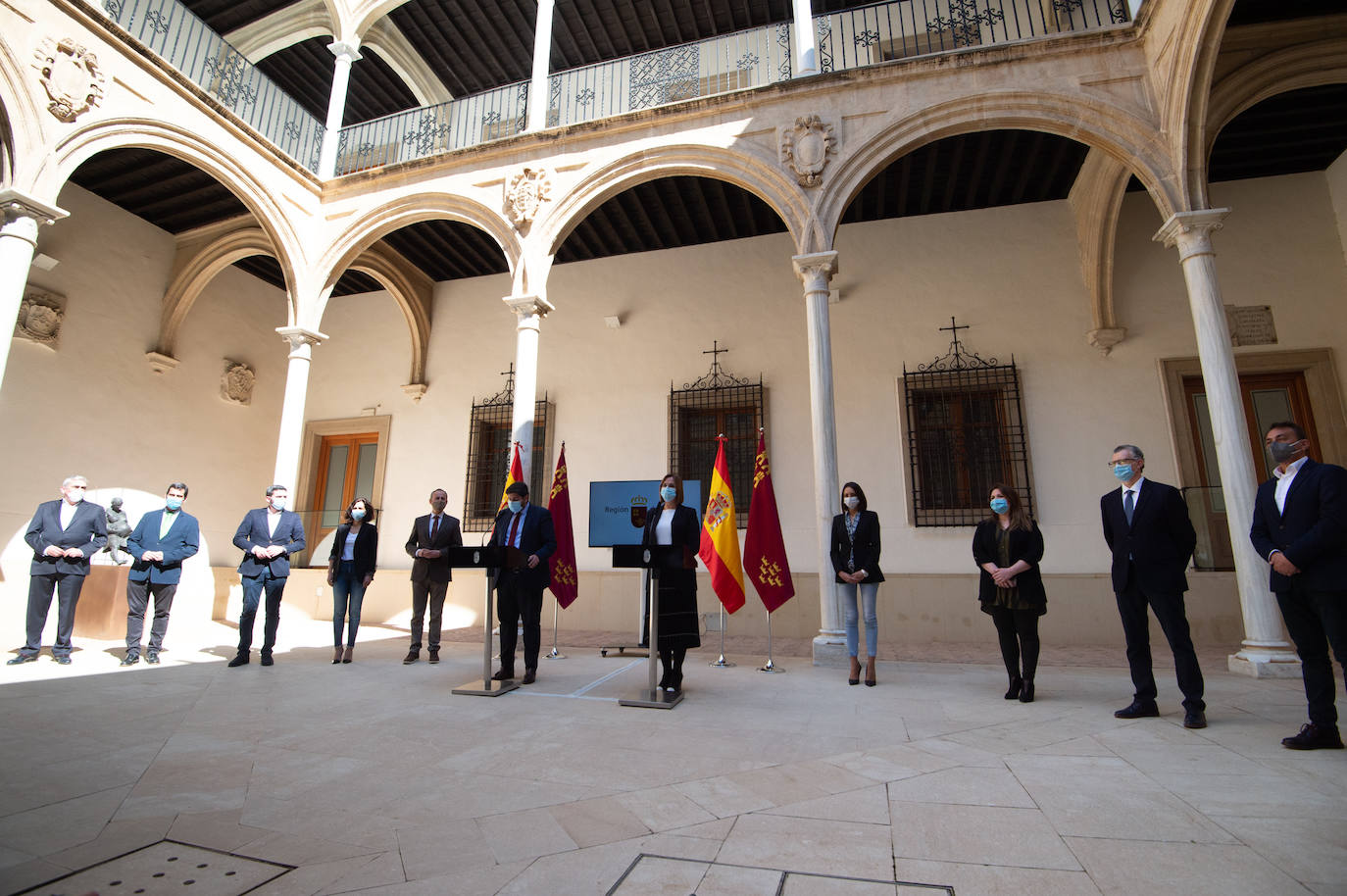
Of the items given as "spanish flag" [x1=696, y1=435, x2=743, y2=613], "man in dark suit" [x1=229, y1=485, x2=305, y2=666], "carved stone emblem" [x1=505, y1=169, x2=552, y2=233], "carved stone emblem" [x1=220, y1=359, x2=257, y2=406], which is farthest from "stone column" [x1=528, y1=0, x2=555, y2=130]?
"carved stone emblem" [x1=220, y1=359, x2=257, y2=406]

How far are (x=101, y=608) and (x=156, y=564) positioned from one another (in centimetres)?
283

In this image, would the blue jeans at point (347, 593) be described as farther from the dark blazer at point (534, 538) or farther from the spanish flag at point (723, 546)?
the spanish flag at point (723, 546)

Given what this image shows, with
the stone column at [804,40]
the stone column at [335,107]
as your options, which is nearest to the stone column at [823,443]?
the stone column at [804,40]

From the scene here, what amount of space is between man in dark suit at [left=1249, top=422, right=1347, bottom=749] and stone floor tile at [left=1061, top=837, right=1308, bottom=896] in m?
1.55

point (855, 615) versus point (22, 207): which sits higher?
point (22, 207)

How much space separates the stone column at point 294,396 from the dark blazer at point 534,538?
4292 mm

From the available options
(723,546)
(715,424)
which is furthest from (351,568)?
(715,424)

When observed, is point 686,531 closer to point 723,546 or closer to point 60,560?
point 723,546

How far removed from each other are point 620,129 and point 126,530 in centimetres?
675

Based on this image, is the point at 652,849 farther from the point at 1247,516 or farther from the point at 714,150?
the point at 714,150

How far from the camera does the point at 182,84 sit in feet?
21.9

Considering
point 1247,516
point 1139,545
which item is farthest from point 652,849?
point 1247,516

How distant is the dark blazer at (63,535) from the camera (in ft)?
16.9

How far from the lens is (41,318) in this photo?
740cm
